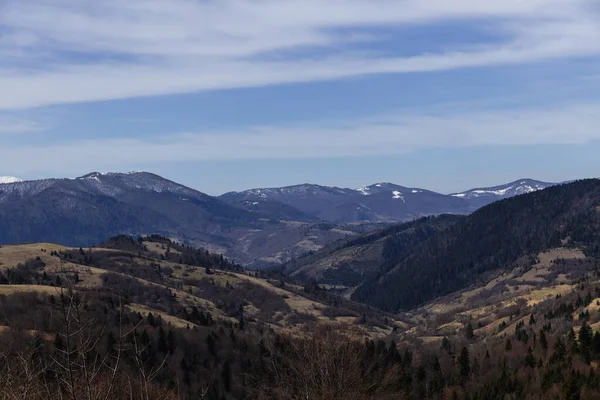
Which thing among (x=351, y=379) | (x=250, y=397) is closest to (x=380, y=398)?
(x=351, y=379)

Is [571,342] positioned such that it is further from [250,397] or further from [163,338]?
[163,338]

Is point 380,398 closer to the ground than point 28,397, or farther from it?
closer to the ground

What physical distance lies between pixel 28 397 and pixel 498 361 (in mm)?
196713

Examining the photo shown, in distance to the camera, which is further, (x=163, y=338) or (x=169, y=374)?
(x=163, y=338)

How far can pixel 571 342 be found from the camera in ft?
626

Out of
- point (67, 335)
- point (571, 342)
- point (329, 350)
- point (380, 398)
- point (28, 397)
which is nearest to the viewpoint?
point (67, 335)

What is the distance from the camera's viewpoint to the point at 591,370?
159 m

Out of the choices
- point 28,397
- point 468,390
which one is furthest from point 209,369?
point 28,397

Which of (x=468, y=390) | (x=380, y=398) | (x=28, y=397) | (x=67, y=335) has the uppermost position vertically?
(x=67, y=335)

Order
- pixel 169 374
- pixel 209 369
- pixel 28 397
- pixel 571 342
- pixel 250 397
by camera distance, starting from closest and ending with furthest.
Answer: pixel 28 397 < pixel 250 397 < pixel 169 374 < pixel 209 369 < pixel 571 342

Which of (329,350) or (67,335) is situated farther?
(329,350)

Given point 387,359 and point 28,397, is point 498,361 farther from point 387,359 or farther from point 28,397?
point 28,397

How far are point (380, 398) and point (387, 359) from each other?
320 ft

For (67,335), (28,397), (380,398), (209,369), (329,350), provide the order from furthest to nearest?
1. (209,369)
2. (380,398)
3. (329,350)
4. (28,397)
5. (67,335)
